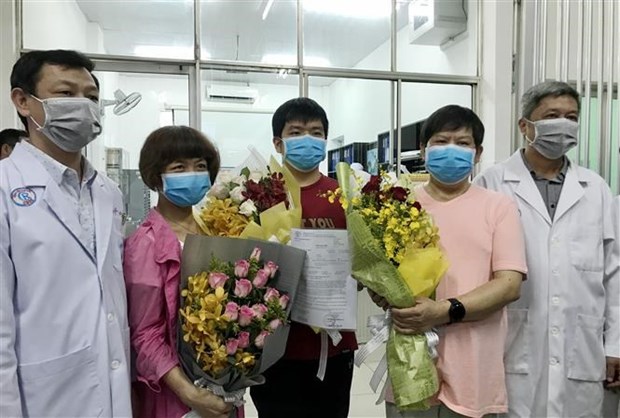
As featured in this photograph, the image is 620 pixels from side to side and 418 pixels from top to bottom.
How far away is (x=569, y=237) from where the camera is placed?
5.87ft

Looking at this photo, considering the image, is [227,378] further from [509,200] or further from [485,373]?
[509,200]

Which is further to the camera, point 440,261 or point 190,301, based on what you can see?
point 440,261

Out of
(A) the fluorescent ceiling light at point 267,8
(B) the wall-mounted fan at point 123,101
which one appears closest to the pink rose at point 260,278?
(B) the wall-mounted fan at point 123,101

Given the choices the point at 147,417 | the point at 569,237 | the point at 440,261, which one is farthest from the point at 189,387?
the point at 569,237

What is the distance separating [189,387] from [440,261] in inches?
30.0

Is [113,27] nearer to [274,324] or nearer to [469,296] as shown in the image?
[274,324]

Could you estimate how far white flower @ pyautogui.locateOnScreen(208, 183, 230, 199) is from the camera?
154 centimetres

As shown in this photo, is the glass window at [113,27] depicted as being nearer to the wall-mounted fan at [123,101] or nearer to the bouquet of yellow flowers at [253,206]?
the wall-mounted fan at [123,101]

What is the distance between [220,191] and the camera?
1.54 m

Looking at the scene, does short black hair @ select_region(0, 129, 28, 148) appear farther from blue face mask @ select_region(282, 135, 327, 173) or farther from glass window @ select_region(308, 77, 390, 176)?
glass window @ select_region(308, 77, 390, 176)

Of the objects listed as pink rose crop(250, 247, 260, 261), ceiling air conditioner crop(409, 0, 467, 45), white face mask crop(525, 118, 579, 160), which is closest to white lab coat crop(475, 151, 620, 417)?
white face mask crop(525, 118, 579, 160)

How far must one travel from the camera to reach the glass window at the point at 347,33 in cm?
481

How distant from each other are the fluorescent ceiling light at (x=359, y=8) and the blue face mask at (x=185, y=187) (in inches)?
150

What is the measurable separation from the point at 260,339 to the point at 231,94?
3657mm
